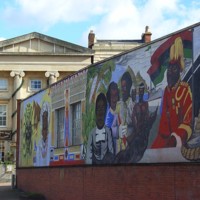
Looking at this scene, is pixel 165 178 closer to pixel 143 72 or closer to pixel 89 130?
pixel 143 72

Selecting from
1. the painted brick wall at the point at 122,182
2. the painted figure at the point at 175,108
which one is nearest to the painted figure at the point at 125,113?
the painted brick wall at the point at 122,182

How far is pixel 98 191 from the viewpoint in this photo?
57.5ft

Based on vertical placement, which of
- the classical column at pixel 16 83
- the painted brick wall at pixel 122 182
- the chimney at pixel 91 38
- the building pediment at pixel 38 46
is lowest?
the painted brick wall at pixel 122 182

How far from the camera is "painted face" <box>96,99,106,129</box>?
57.7 ft

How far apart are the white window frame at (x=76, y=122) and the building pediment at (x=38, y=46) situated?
3948 centimetres

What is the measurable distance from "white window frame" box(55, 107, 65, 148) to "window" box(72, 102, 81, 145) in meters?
1.16

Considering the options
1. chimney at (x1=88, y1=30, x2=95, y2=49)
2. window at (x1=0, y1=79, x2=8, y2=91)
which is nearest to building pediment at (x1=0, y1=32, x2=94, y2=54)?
chimney at (x1=88, y1=30, x2=95, y2=49)

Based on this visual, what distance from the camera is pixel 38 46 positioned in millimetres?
60344

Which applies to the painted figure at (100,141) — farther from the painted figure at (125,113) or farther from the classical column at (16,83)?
the classical column at (16,83)

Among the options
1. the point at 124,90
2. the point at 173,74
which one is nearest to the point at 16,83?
the point at 124,90

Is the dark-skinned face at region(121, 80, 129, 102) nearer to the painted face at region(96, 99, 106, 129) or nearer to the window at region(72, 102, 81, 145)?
the painted face at region(96, 99, 106, 129)

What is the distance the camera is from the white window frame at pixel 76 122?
19.9m

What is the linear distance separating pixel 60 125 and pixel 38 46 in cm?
3921

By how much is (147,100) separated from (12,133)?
45834mm
